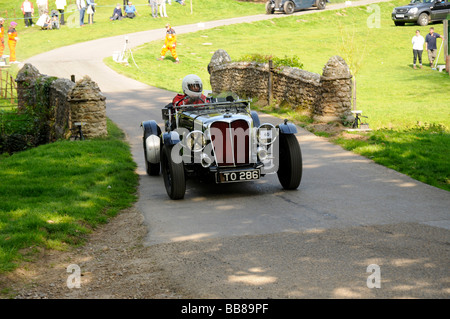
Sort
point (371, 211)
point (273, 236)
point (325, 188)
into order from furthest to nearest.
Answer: point (325, 188) < point (371, 211) < point (273, 236)

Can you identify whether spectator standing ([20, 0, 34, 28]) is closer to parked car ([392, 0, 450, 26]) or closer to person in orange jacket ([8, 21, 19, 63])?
person in orange jacket ([8, 21, 19, 63])

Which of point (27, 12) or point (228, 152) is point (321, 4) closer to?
point (27, 12)

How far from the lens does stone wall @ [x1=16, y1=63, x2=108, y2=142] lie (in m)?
16.0

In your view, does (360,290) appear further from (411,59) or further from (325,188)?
(411,59)

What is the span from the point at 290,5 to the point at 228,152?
38.5 metres

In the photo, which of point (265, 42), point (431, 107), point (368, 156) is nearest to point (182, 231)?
point (368, 156)

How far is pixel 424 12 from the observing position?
39.8 m

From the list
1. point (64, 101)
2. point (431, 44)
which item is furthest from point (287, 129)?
point (431, 44)

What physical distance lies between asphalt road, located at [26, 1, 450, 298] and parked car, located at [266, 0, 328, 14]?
3468 cm

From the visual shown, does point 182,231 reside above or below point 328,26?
below

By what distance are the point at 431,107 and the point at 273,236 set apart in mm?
15585

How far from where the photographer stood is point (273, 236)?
7926 mm

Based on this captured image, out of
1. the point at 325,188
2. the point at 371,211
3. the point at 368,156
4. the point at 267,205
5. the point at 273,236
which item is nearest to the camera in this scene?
the point at 273,236

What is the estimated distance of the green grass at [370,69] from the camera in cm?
1343
